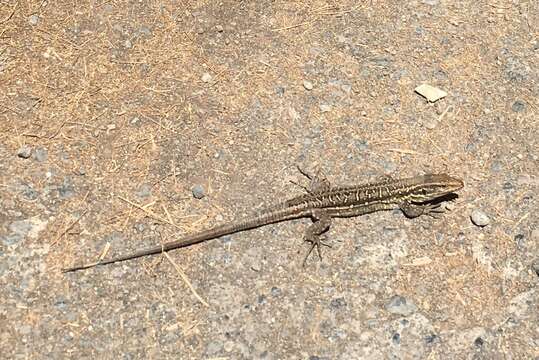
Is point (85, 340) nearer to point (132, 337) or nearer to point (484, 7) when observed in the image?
point (132, 337)

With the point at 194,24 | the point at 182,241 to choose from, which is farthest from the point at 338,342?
the point at 194,24

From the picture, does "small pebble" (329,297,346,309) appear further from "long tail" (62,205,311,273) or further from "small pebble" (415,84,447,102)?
"small pebble" (415,84,447,102)

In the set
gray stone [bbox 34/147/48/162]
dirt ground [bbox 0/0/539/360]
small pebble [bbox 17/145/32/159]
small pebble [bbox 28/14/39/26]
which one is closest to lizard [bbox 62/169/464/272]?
dirt ground [bbox 0/0/539/360]

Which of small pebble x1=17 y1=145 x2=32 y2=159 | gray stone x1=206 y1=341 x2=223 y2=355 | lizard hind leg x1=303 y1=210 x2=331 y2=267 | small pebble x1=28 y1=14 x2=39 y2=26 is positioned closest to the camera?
A: gray stone x1=206 y1=341 x2=223 y2=355

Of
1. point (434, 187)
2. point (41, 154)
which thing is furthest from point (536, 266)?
point (41, 154)

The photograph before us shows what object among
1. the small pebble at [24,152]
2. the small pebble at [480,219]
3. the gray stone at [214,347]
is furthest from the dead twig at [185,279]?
the small pebble at [480,219]

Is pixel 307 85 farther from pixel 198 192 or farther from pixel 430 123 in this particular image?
pixel 198 192

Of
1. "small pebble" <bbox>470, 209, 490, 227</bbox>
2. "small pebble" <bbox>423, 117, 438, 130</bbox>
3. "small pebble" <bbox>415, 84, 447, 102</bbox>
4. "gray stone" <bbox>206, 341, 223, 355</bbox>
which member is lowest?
"gray stone" <bbox>206, 341, 223, 355</bbox>
